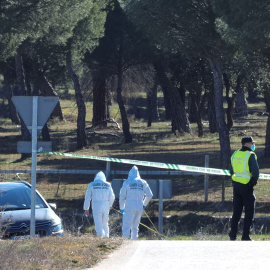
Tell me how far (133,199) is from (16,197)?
2425 mm

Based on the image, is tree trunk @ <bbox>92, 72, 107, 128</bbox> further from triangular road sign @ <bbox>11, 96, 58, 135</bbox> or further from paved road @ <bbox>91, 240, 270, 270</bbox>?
paved road @ <bbox>91, 240, 270, 270</bbox>

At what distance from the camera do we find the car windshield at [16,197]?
39.2 ft

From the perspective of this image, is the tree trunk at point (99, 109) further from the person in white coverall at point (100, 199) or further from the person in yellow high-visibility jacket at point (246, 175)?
the person in yellow high-visibility jacket at point (246, 175)

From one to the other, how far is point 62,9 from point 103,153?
7.40 m

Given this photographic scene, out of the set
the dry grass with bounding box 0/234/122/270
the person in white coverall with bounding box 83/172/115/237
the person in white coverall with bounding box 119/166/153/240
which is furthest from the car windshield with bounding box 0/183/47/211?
the dry grass with bounding box 0/234/122/270

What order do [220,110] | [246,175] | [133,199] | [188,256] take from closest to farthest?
[188,256]
[246,175]
[133,199]
[220,110]

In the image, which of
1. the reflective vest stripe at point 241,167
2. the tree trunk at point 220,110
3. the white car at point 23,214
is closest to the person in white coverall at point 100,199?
the white car at point 23,214

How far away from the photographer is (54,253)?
796cm

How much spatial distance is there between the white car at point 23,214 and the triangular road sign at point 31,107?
1646 millimetres

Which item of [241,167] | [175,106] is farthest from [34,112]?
[175,106]

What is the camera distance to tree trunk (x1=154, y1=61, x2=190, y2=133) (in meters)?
36.0

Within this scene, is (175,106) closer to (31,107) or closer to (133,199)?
(133,199)

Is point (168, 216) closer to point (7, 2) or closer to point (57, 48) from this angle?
point (7, 2)

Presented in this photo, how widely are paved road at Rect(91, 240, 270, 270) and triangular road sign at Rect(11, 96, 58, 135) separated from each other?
91.5 inches
